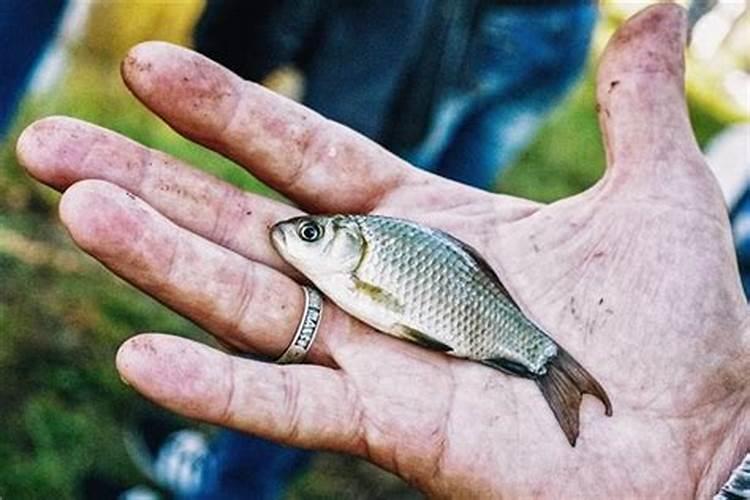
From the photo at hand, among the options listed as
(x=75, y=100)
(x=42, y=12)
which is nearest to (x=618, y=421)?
(x=42, y=12)

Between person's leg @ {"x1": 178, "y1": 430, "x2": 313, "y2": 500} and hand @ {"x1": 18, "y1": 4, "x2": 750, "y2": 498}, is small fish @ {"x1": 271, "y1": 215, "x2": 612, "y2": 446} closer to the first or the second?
hand @ {"x1": 18, "y1": 4, "x2": 750, "y2": 498}

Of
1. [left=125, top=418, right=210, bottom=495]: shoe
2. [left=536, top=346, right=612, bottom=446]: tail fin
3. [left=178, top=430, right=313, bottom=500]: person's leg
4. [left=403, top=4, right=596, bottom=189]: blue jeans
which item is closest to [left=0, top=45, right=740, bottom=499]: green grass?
[left=125, top=418, right=210, bottom=495]: shoe

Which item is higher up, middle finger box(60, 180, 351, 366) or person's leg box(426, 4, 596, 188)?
person's leg box(426, 4, 596, 188)

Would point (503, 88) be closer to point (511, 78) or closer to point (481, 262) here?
point (511, 78)

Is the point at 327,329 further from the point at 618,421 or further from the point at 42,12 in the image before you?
the point at 42,12

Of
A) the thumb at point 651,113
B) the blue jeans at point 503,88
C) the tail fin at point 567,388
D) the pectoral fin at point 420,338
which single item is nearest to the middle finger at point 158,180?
the pectoral fin at point 420,338

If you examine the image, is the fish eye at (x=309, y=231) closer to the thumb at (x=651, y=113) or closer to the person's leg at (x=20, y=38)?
the thumb at (x=651, y=113)

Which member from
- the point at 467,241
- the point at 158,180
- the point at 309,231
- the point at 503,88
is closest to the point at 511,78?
the point at 503,88
